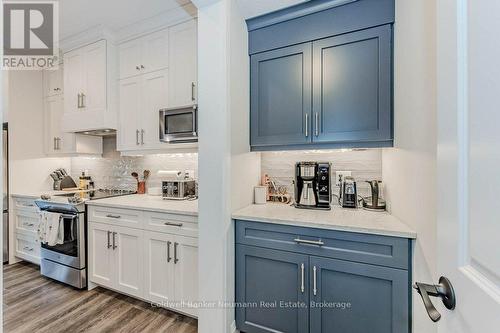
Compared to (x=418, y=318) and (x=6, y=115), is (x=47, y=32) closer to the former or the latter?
(x=6, y=115)

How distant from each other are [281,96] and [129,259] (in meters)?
1.88

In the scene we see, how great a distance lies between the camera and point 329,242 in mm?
1362

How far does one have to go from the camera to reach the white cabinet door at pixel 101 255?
2121 mm

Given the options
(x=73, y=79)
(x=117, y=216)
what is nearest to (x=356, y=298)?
(x=117, y=216)

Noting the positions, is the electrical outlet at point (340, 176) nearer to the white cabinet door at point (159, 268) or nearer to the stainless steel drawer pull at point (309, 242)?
the stainless steel drawer pull at point (309, 242)

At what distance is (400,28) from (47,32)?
3192mm

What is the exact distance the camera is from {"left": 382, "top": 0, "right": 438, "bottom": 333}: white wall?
0.97 meters

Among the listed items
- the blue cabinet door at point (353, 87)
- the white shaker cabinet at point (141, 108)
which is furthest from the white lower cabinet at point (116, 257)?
the blue cabinet door at point (353, 87)

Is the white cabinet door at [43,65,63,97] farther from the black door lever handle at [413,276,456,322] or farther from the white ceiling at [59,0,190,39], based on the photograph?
the black door lever handle at [413,276,456,322]

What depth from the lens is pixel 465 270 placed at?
0.54 meters

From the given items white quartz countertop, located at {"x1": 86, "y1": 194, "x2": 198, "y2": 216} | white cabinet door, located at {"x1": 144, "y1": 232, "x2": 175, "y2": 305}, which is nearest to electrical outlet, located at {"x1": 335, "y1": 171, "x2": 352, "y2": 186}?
white quartz countertop, located at {"x1": 86, "y1": 194, "x2": 198, "y2": 216}

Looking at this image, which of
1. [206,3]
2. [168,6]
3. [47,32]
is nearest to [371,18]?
[206,3]

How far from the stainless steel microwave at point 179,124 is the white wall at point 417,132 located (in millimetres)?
1544

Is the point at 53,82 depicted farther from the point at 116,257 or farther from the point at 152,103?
the point at 116,257
